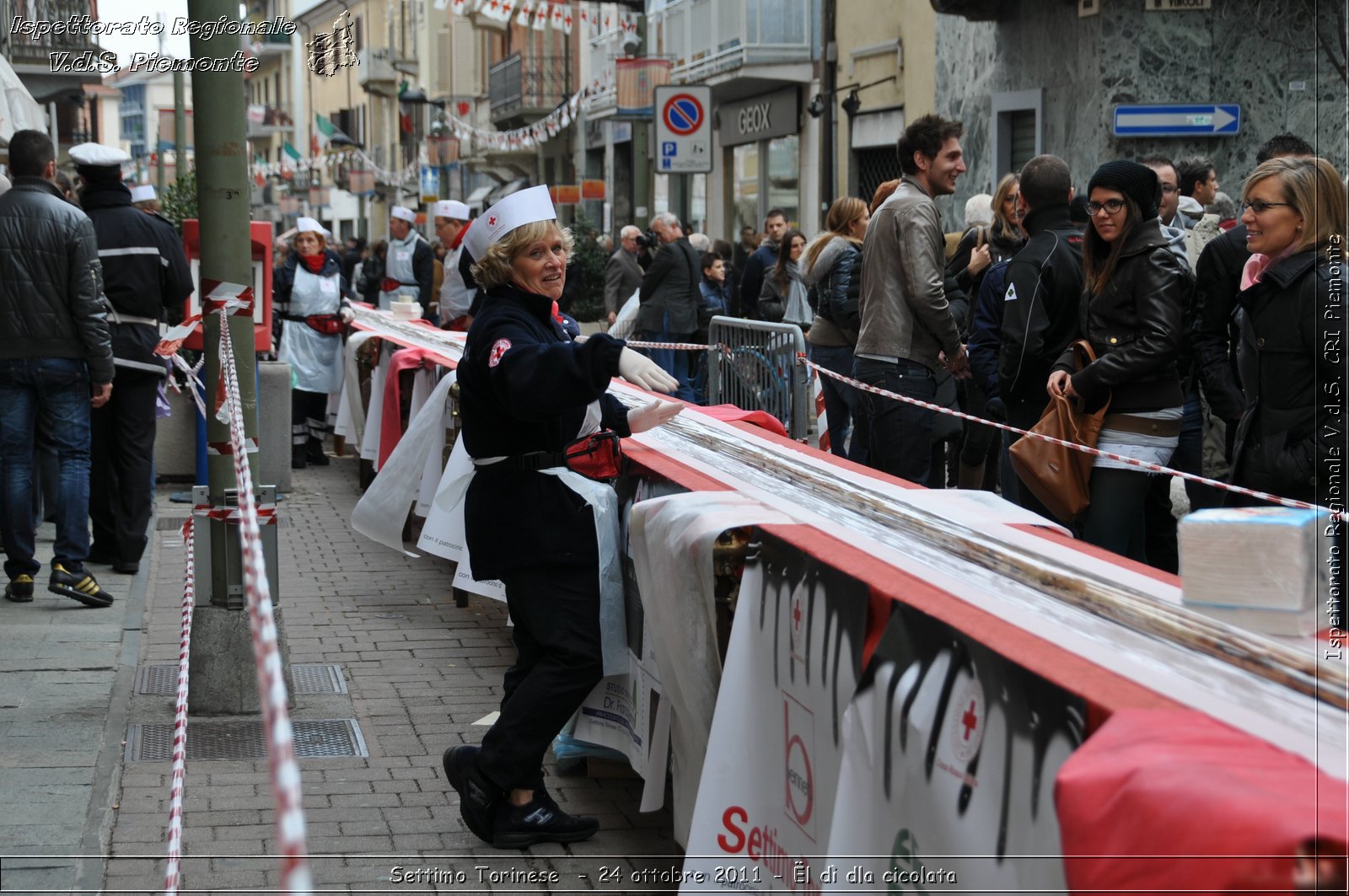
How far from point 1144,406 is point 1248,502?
0.54 metres

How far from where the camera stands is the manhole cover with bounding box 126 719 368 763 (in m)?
5.53

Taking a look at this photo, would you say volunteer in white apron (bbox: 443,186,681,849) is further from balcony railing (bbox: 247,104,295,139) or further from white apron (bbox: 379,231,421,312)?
balcony railing (bbox: 247,104,295,139)

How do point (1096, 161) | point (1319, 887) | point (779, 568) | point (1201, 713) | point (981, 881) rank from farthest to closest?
point (1096, 161)
point (779, 568)
point (981, 881)
point (1201, 713)
point (1319, 887)

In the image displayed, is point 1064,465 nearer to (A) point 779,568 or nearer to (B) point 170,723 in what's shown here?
(A) point 779,568

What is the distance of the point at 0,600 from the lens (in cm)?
772

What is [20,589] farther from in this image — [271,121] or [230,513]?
[271,121]

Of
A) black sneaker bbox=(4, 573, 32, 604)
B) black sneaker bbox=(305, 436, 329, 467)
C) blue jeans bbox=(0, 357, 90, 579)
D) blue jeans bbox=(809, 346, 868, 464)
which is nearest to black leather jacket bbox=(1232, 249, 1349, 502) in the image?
blue jeans bbox=(809, 346, 868, 464)

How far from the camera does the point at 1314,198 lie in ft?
16.7

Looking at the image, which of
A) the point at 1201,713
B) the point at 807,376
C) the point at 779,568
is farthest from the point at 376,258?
the point at 1201,713

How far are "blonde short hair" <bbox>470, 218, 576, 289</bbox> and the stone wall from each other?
41.2 ft

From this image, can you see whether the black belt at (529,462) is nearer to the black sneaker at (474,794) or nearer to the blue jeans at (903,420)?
the black sneaker at (474,794)

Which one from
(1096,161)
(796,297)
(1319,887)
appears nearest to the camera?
(1319,887)

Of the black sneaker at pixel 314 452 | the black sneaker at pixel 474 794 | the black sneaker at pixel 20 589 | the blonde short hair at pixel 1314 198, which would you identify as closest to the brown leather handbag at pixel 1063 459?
the blonde short hair at pixel 1314 198

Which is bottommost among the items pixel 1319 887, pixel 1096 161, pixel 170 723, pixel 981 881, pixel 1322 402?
pixel 170 723
